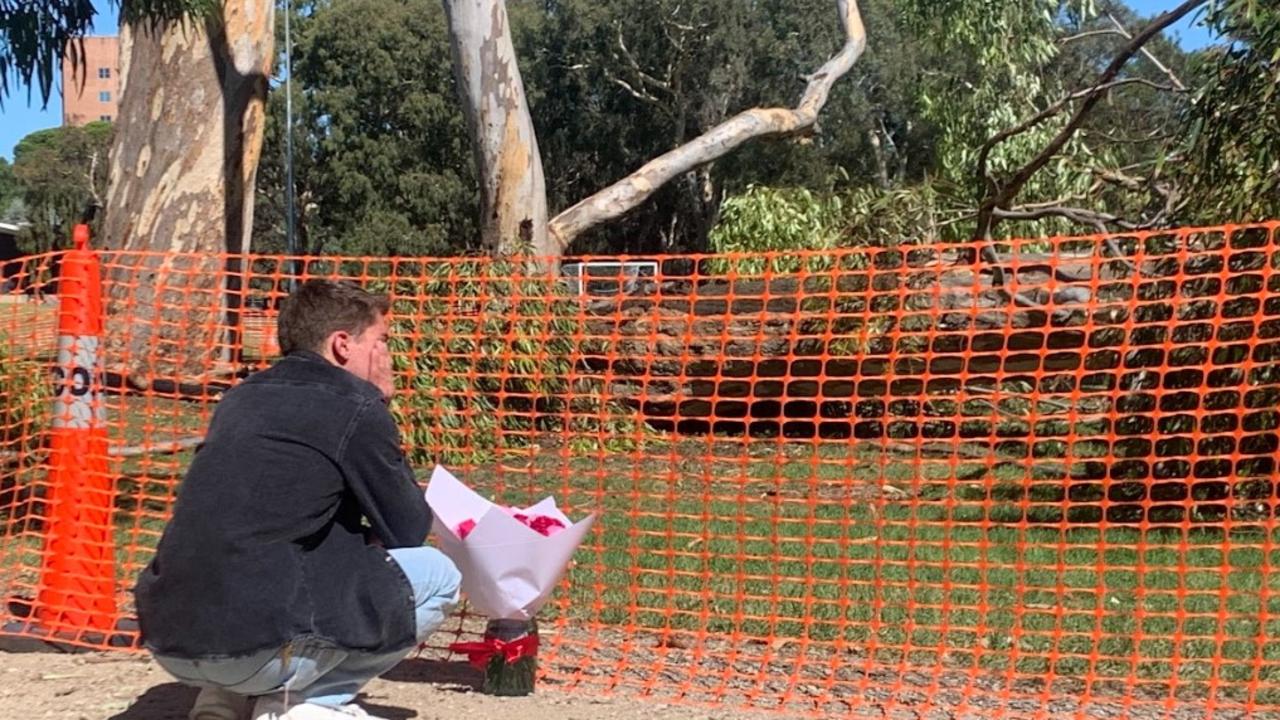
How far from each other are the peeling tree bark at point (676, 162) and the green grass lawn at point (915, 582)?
13.7 feet

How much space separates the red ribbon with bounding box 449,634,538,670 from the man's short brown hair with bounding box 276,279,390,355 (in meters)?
1.27

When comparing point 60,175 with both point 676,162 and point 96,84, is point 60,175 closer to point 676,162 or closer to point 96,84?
point 676,162

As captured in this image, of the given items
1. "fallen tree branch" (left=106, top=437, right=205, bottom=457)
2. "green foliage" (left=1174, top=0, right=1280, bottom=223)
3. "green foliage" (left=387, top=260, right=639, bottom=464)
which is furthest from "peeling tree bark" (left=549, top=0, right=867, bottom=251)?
"fallen tree branch" (left=106, top=437, right=205, bottom=457)

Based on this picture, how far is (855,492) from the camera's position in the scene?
8.98 meters

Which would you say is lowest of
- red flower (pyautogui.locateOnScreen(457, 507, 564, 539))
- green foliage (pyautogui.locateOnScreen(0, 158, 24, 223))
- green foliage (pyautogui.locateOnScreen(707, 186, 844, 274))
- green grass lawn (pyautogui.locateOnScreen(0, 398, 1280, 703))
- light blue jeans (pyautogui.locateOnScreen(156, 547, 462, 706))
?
green grass lawn (pyautogui.locateOnScreen(0, 398, 1280, 703))

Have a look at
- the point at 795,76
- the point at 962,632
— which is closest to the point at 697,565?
the point at 962,632

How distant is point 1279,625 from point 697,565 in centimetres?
267

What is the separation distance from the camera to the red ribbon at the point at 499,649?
4.18m

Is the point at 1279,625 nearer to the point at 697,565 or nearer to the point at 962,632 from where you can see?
the point at 962,632

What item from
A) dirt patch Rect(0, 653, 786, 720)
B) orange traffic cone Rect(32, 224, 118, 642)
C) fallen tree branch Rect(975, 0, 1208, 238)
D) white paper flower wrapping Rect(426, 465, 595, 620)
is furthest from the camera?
fallen tree branch Rect(975, 0, 1208, 238)

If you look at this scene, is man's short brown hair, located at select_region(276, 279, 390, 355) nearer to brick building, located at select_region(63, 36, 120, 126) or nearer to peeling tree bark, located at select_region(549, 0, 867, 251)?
brick building, located at select_region(63, 36, 120, 126)

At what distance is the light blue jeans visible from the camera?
125 inches

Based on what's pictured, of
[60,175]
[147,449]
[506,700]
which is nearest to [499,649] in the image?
[506,700]

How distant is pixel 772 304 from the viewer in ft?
36.8
